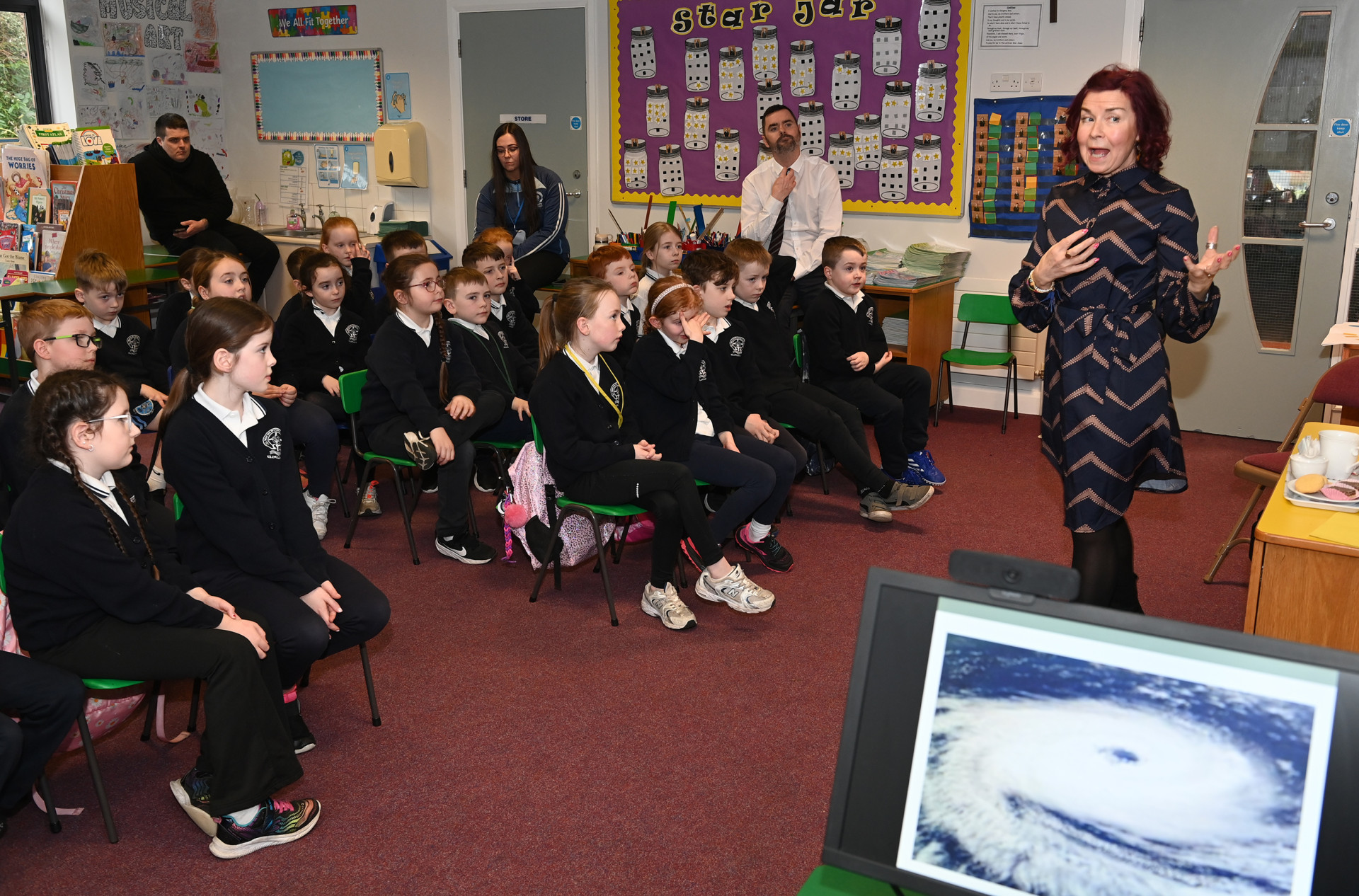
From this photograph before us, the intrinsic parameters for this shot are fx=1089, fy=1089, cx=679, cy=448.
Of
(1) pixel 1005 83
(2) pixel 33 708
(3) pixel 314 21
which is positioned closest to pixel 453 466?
(2) pixel 33 708

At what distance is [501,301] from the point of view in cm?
474

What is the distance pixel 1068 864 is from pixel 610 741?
187 cm

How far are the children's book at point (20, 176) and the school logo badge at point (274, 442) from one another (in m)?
4.23

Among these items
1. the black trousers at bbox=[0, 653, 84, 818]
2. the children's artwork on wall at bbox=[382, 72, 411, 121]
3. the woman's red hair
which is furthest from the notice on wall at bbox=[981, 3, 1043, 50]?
the black trousers at bbox=[0, 653, 84, 818]

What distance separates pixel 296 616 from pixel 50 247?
4.45 meters

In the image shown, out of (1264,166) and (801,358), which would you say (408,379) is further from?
(1264,166)

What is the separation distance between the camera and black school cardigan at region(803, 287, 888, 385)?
4.46 meters

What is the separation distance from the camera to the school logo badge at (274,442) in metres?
2.54

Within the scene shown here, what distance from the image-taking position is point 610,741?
105 inches

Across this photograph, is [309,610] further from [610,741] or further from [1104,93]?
[1104,93]

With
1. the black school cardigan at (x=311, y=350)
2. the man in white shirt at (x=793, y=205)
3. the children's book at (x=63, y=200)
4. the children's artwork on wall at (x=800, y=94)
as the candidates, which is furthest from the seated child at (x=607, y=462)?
the children's book at (x=63, y=200)

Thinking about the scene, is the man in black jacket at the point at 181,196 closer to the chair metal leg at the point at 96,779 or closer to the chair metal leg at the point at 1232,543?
the chair metal leg at the point at 96,779

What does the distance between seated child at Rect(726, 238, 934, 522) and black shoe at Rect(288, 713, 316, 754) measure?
220 cm

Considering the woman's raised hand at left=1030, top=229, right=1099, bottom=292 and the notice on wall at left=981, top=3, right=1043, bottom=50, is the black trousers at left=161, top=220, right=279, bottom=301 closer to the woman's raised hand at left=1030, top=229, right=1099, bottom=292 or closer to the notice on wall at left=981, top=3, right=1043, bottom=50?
the notice on wall at left=981, top=3, right=1043, bottom=50
